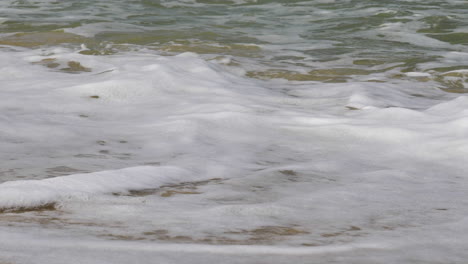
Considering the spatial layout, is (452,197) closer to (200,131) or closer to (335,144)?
(335,144)

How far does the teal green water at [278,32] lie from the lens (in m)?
6.28

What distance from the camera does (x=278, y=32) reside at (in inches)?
348

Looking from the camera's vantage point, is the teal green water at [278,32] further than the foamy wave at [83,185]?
Yes

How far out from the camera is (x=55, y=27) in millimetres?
8344

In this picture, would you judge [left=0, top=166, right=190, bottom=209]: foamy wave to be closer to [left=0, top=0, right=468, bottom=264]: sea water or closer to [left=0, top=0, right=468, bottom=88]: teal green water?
[left=0, top=0, right=468, bottom=264]: sea water

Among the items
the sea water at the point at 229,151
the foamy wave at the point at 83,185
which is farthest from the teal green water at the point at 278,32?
the foamy wave at the point at 83,185

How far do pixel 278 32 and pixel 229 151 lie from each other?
6065 millimetres

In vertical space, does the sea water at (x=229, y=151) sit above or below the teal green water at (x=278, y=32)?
above

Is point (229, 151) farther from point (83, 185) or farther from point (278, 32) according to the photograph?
point (278, 32)

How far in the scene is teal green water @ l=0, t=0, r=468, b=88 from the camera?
628 centimetres

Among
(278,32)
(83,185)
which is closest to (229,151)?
(83,185)

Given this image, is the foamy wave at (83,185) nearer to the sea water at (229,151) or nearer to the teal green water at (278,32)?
the sea water at (229,151)

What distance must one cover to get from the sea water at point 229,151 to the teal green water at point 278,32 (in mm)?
63

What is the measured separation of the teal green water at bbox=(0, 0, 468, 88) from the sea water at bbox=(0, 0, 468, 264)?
2.5 inches
